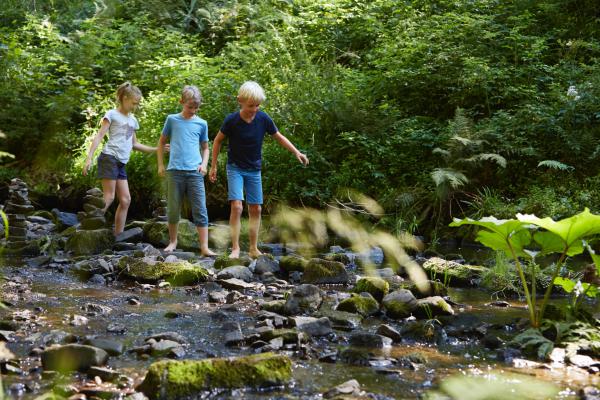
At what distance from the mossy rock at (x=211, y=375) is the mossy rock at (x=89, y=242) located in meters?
5.32

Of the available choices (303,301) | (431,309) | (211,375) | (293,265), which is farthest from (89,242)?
(211,375)

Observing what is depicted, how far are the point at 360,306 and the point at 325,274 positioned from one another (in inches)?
58.5

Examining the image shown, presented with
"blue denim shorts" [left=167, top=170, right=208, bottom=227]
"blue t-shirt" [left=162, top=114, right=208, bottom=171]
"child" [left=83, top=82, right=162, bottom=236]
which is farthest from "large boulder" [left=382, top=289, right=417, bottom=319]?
"child" [left=83, top=82, right=162, bottom=236]

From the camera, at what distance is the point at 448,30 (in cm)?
1245

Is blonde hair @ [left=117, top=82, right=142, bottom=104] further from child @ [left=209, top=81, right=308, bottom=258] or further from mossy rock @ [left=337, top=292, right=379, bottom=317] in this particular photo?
mossy rock @ [left=337, top=292, right=379, bottom=317]

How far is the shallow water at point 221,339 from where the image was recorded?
3.42m

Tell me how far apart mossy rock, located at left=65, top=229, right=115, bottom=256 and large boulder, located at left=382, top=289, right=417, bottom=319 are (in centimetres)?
434

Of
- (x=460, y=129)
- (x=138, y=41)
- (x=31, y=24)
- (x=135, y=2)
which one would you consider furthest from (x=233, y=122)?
(x=135, y=2)

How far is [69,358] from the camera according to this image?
3.43 metres

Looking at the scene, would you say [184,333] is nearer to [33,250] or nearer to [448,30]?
[33,250]

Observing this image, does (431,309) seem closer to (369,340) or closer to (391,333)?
(391,333)

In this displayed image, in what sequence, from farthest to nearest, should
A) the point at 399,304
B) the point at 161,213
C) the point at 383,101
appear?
the point at 383,101 → the point at 161,213 → the point at 399,304

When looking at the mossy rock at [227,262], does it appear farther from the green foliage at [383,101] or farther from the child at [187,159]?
the green foliage at [383,101]

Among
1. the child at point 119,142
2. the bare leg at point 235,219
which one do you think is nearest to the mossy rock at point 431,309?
the bare leg at point 235,219
